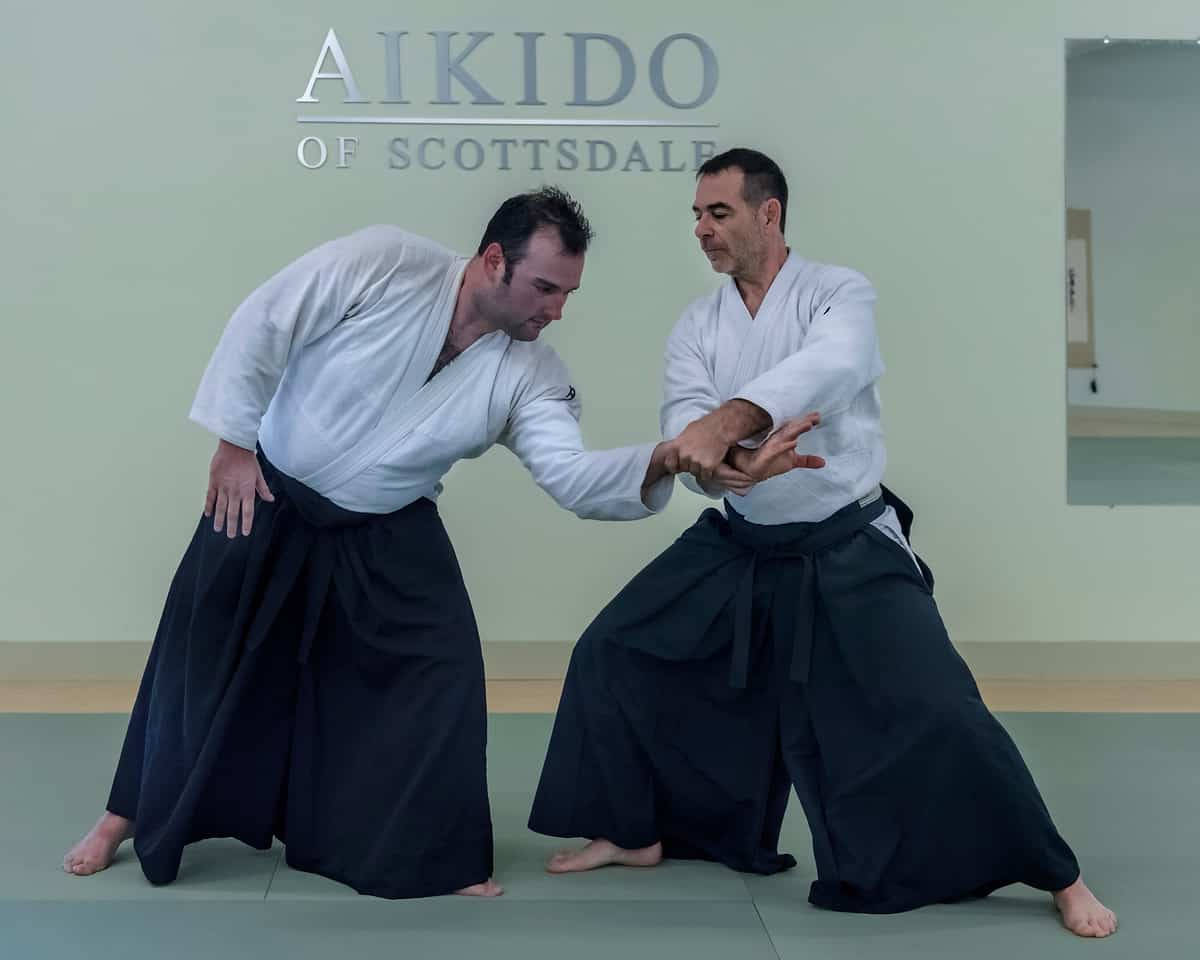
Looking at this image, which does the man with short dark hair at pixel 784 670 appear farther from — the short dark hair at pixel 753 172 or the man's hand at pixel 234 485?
the man's hand at pixel 234 485

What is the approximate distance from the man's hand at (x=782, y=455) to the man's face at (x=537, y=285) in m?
0.40

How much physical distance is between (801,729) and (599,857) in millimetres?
419

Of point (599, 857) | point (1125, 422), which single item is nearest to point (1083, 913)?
point (599, 857)

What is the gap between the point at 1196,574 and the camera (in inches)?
151

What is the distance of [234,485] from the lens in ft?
7.30

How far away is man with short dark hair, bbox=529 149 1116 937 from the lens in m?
2.14

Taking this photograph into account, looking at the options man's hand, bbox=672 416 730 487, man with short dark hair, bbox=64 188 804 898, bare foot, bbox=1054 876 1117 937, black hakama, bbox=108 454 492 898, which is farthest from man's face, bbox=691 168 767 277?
bare foot, bbox=1054 876 1117 937

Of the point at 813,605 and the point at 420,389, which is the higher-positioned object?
the point at 420,389

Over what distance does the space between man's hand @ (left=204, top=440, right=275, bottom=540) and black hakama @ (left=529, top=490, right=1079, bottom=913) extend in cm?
60

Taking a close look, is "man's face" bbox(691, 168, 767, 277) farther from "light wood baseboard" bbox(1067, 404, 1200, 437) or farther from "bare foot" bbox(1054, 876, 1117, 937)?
"light wood baseboard" bbox(1067, 404, 1200, 437)

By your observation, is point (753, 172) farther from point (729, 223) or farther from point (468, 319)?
point (468, 319)

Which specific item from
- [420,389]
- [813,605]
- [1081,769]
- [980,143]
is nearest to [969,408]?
[980,143]

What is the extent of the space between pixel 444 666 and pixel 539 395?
0.47 m

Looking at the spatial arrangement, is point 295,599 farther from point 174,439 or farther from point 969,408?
point 969,408
